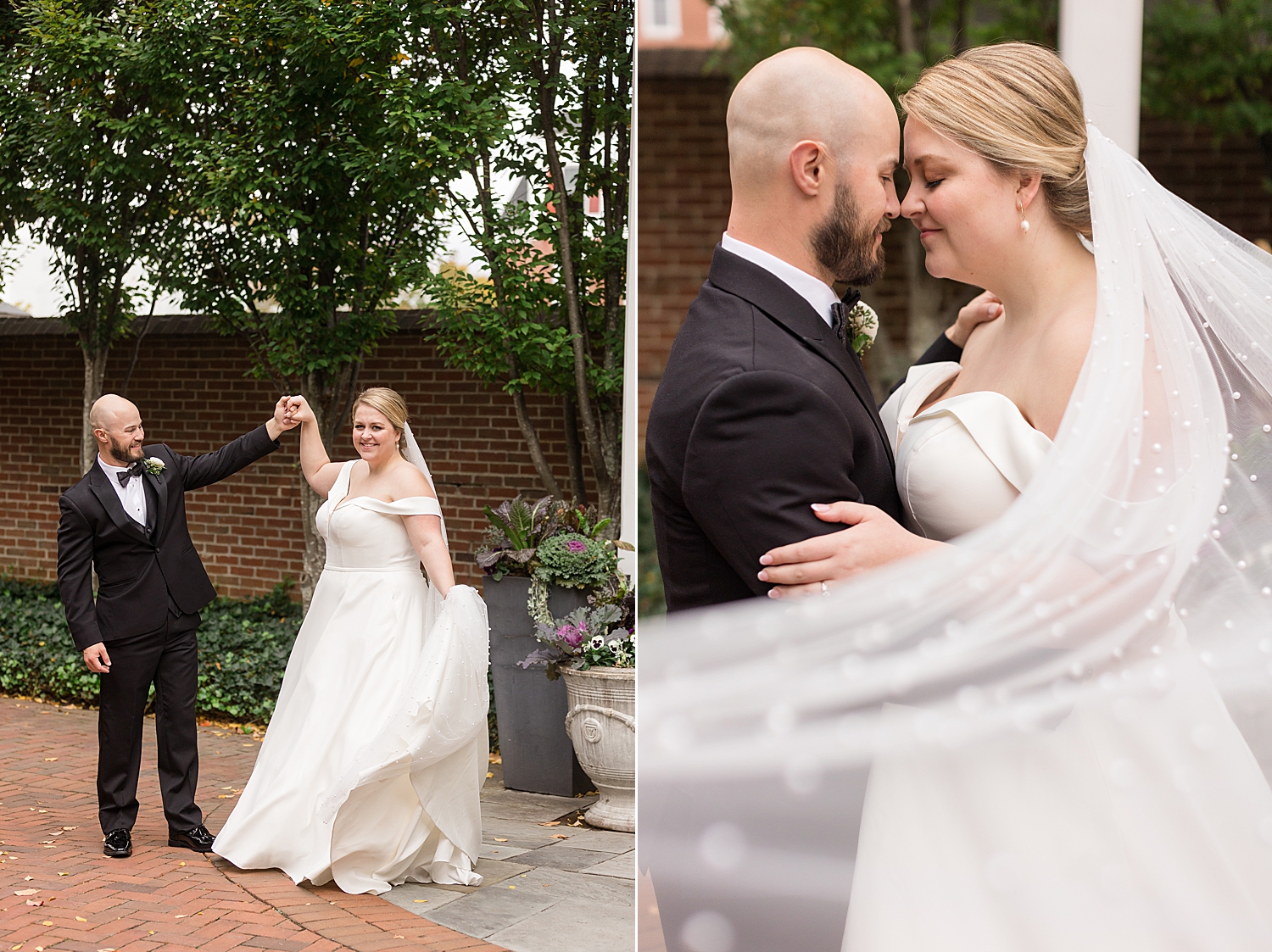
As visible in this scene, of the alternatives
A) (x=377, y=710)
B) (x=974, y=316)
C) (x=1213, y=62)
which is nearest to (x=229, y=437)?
(x=377, y=710)

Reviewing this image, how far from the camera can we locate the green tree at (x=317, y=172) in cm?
646

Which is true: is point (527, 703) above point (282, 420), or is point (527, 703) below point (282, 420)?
below

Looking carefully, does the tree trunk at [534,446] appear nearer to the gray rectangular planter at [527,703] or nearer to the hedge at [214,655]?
the gray rectangular planter at [527,703]

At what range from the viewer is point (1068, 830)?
172 cm

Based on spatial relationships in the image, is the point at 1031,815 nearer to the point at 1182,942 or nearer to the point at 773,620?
the point at 1182,942

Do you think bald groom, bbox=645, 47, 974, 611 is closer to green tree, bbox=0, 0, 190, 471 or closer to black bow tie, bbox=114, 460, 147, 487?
black bow tie, bbox=114, 460, 147, 487

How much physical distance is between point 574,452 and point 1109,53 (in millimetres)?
4627

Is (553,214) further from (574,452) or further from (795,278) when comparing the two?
(795,278)

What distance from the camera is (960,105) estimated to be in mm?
1748

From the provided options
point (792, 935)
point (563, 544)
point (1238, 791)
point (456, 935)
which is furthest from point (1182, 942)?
point (563, 544)

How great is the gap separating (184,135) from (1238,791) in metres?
6.92

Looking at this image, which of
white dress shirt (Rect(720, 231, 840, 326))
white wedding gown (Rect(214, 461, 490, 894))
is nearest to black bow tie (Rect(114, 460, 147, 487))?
white wedding gown (Rect(214, 461, 490, 894))

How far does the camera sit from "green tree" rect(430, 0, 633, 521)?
21.2ft

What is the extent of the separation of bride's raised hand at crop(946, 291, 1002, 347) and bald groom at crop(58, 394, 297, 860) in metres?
3.07
